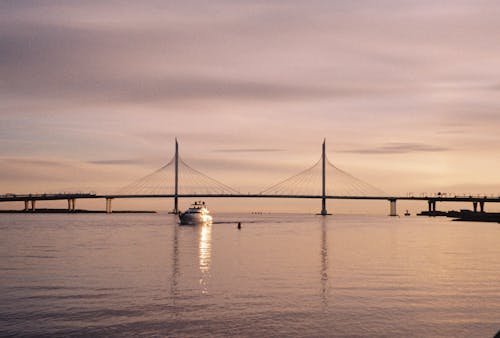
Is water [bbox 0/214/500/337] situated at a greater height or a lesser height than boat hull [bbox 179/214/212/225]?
lesser

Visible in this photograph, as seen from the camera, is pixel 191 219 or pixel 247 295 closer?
pixel 247 295

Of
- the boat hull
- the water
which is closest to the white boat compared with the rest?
the boat hull

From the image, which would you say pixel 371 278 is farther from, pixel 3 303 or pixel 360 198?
pixel 360 198

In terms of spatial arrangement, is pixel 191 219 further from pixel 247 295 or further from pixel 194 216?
pixel 247 295

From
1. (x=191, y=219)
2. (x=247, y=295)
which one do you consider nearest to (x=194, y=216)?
(x=191, y=219)

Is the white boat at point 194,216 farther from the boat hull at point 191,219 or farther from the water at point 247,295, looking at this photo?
the water at point 247,295

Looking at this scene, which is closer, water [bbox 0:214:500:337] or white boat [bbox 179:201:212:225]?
water [bbox 0:214:500:337]

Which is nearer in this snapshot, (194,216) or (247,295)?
(247,295)

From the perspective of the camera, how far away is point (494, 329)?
21562 mm

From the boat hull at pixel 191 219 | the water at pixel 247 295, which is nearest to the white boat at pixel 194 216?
the boat hull at pixel 191 219

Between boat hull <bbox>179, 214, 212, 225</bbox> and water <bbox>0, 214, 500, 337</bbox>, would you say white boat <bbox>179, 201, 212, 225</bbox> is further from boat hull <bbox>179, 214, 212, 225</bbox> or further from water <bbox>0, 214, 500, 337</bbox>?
water <bbox>0, 214, 500, 337</bbox>

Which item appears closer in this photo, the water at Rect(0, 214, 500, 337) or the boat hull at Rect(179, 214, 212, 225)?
the water at Rect(0, 214, 500, 337)

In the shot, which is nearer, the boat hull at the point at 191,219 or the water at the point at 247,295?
the water at the point at 247,295

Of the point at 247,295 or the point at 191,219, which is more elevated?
the point at 191,219
